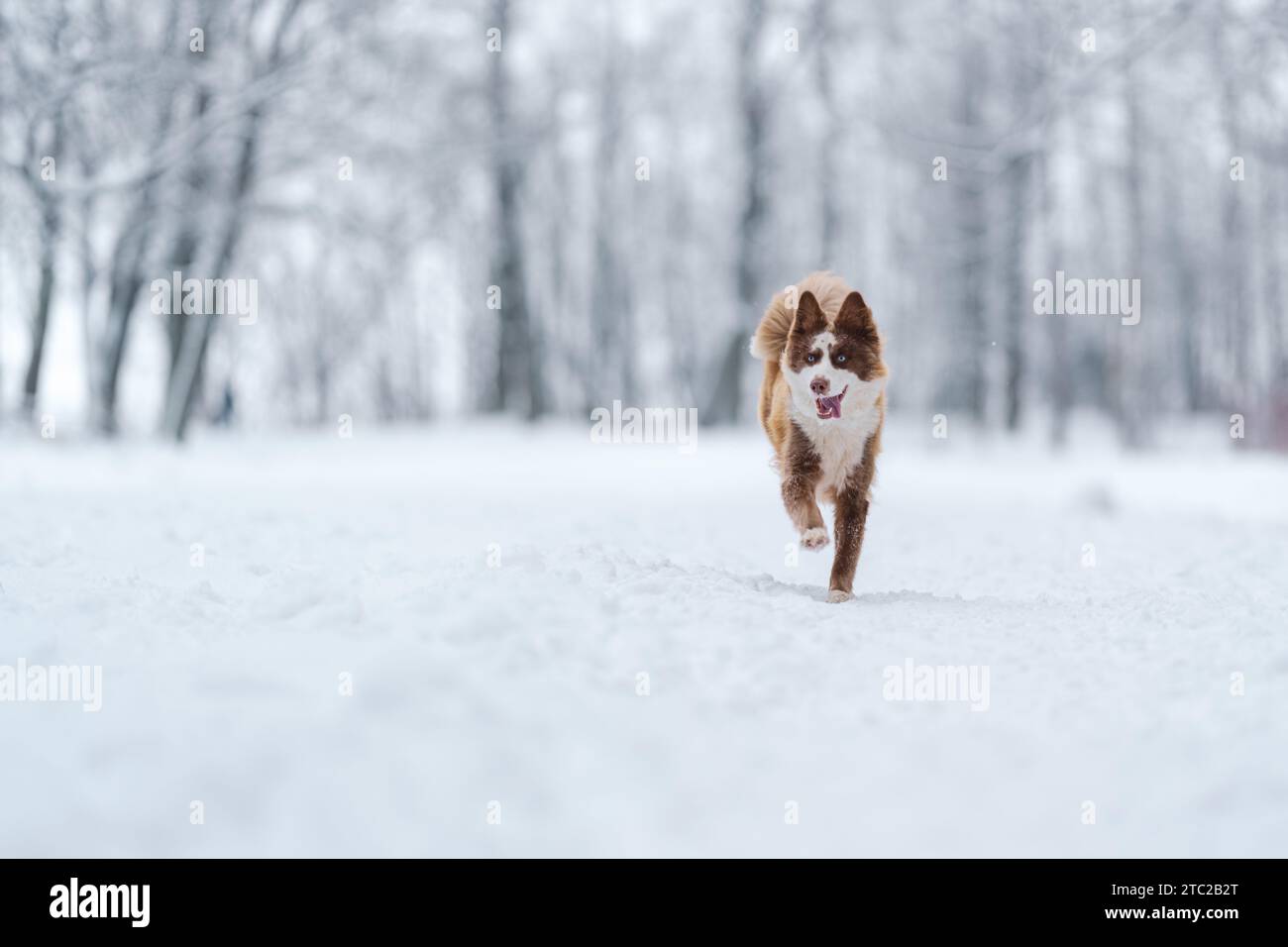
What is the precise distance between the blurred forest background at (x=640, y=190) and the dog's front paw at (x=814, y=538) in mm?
8342

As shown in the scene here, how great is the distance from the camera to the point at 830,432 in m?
6.18

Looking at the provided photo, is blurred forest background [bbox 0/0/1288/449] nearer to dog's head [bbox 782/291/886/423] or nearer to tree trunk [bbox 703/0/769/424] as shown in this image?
tree trunk [bbox 703/0/769/424]

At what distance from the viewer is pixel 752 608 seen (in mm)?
5102

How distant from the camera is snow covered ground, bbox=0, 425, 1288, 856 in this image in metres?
3.32

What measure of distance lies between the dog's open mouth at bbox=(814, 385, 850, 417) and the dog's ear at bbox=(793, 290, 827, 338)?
35cm

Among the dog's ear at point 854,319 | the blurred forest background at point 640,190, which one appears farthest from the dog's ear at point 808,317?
the blurred forest background at point 640,190

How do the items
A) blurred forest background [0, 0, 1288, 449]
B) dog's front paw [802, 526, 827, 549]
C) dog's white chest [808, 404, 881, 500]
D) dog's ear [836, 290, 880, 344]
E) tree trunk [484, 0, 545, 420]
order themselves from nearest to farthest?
dog's front paw [802, 526, 827, 549]
dog's ear [836, 290, 880, 344]
dog's white chest [808, 404, 881, 500]
blurred forest background [0, 0, 1288, 449]
tree trunk [484, 0, 545, 420]

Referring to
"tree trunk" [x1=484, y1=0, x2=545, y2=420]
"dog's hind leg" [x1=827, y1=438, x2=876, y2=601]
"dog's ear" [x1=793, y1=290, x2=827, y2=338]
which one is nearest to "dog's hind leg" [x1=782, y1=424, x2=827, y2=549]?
"dog's hind leg" [x1=827, y1=438, x2=876, y2=601]

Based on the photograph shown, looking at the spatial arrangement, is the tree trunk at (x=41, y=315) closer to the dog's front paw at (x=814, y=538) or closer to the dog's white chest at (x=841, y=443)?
the dog's white chest at (x=841, y=443)

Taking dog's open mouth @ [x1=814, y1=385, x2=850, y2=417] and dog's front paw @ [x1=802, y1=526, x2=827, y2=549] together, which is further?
dog's open mouth @ [x1=814, y1=385, x2=850, y2=417]

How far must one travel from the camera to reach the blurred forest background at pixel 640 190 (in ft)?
48.5

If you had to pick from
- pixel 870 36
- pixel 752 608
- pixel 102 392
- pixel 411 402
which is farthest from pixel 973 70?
pixel 411 402

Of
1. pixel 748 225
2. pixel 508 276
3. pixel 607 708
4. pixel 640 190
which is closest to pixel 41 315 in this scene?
pixel 508 276
